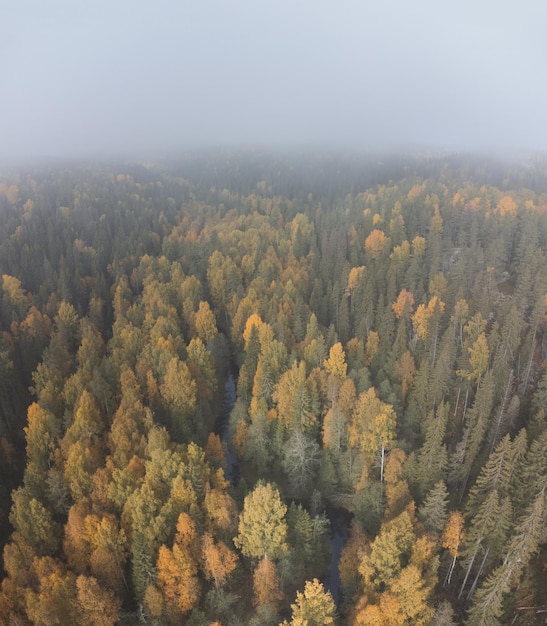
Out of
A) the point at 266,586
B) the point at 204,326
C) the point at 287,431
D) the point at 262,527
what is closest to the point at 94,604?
the point at 266,586

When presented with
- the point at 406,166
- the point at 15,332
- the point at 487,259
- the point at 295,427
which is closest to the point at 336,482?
the point at 295,427

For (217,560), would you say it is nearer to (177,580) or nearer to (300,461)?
(177,580)

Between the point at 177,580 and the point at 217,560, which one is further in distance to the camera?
the point at 217,560

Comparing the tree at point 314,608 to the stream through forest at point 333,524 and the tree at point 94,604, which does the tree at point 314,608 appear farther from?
the tree at point 94,604

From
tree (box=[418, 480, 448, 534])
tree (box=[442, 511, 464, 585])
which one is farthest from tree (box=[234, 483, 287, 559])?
tree (box=[442, 511, 464, 585])

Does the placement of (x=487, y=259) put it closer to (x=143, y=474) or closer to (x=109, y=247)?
(x=143, y=474)

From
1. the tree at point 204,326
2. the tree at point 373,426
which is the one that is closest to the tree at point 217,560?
the tree at point 373,426
